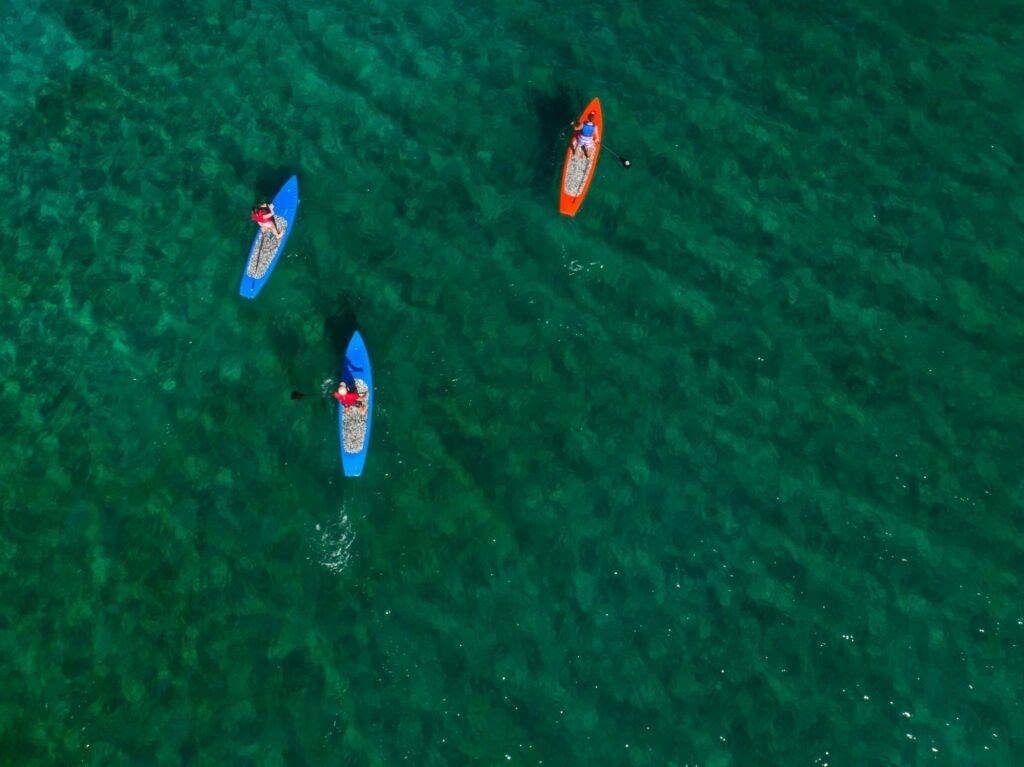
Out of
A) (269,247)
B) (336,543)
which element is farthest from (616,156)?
(336,543)

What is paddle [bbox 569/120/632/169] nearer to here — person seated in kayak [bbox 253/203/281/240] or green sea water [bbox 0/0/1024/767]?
green sea water [bbox 0/0/1024/767]

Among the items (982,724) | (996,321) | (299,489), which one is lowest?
(299,489)

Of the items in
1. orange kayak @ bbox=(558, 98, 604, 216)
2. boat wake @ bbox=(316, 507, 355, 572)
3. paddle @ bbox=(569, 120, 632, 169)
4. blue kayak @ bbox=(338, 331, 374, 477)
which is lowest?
boat wake @ bbox=(316, 507, 355, 572)

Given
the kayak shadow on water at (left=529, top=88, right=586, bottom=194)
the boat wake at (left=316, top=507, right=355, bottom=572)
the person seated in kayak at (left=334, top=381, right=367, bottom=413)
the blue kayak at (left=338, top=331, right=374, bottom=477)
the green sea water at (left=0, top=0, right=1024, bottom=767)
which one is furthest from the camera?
the kayak shadow on water at (left=529, top=88, right=586, bottom=194)

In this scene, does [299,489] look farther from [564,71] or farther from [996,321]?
[996,321]

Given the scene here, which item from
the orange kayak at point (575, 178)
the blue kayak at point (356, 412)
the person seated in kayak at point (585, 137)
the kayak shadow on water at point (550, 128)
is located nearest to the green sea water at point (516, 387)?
the kayak shadow on water at point (550, 128)

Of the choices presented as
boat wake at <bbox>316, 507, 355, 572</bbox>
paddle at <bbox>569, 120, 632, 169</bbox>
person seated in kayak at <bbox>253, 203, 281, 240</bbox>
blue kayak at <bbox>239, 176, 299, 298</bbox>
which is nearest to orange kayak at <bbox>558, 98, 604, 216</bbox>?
paddle at <bbox>569, 120, 632, 169</bbox>

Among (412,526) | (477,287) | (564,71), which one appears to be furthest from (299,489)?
(564,71)
